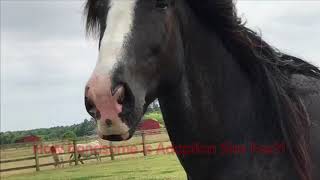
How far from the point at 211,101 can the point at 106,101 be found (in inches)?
31.5

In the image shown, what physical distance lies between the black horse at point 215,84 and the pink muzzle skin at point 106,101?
5.6 inches

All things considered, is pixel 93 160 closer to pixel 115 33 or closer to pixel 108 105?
pixel 115 33

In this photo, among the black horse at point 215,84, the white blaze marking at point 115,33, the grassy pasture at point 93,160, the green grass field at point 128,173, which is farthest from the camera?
the grassy pasture at point 93,160

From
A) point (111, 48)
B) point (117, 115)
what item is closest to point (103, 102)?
point (117, 115)

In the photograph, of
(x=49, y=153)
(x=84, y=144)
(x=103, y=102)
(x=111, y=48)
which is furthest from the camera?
(x=84, y=144)

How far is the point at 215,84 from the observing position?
273cm

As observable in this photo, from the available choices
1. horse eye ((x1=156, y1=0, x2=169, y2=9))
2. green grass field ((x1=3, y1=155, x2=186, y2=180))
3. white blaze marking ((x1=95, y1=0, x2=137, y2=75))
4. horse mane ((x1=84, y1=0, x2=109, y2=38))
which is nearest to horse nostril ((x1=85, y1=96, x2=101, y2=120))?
white blaze marking ((x1=95, y1=0, x2=137, y2=75))

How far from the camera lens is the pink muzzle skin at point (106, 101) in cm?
209

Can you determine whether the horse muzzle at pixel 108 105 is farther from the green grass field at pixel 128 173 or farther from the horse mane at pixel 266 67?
the green grass field at pixel 128 173

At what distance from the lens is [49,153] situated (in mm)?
21094

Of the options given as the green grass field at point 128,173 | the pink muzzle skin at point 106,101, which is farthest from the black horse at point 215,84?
the green grass field at point 128,173

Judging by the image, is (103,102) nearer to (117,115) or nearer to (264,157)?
(117,115)

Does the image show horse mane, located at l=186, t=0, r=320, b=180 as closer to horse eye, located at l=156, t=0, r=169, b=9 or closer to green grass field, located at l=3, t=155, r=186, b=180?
horse eye, located at l=156, t=0, r=169, b=9

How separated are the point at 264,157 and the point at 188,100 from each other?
532mm
